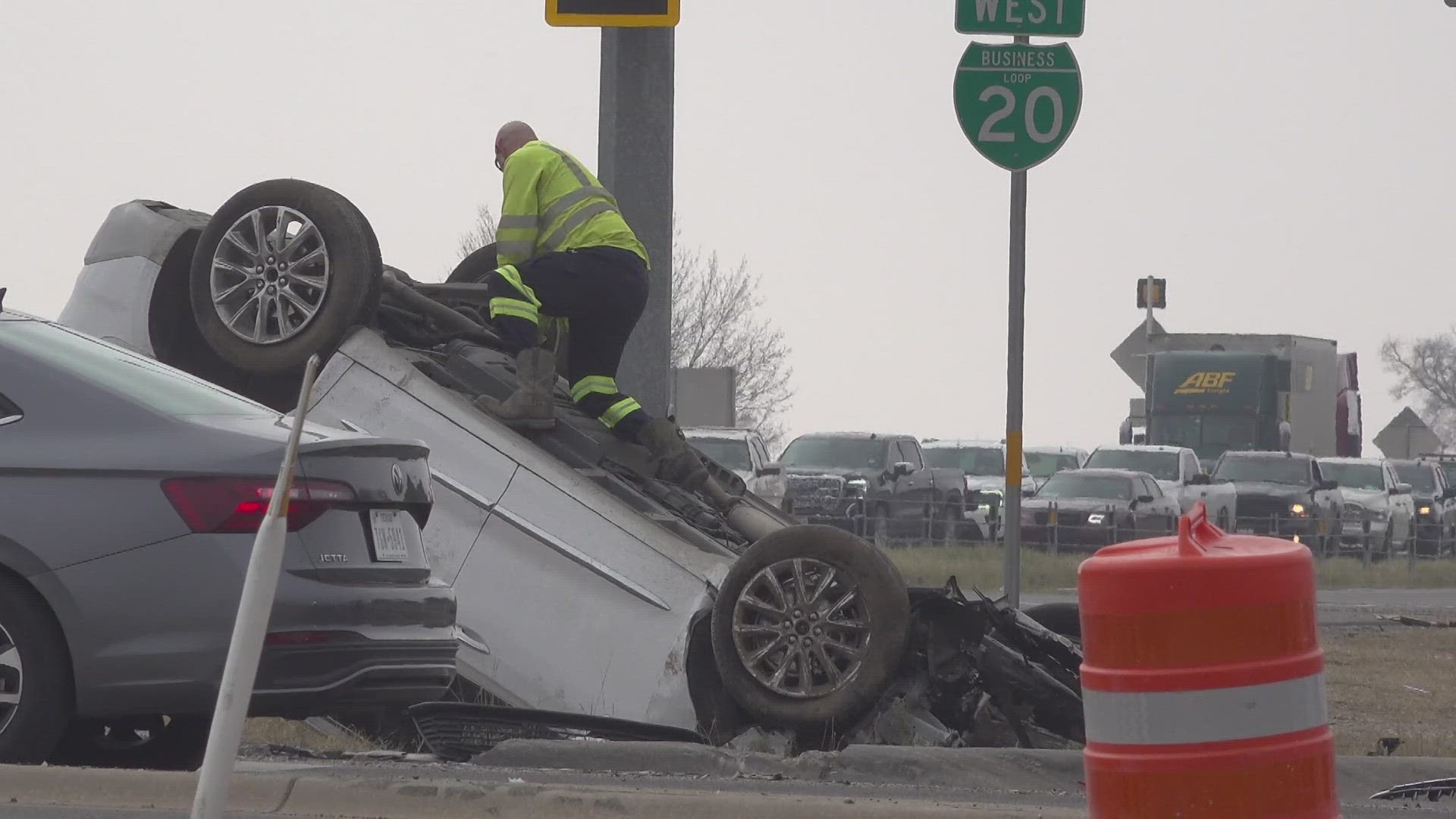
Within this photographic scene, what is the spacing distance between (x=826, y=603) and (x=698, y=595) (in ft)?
1.76

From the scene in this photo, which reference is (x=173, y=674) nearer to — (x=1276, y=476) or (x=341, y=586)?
(x=341, y=586)

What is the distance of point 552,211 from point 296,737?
233 centimetres

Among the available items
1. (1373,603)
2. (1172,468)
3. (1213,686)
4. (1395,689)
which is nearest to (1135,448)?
(1172,468)

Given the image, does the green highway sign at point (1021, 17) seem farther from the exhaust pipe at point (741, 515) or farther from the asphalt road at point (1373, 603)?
the asphalt road at point (1373, 603)

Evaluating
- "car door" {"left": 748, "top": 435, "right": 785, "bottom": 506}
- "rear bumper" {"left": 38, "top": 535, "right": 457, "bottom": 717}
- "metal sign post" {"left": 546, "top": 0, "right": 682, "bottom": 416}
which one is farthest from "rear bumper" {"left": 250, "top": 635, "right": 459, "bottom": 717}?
"car door" {"left": 748, "top": 435, "right": 785, "bottom": 506}

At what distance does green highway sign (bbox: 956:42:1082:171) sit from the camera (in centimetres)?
880

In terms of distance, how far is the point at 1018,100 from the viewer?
8820 mm

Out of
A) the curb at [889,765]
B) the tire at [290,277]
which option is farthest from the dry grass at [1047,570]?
the curb at [889,765]

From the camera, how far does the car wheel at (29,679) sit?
5.75 meters

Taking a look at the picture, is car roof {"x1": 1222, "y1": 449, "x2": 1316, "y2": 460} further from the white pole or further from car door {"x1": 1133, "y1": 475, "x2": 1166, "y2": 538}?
the white pole

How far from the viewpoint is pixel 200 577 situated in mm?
5777

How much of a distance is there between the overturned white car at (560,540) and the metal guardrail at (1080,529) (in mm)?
16191

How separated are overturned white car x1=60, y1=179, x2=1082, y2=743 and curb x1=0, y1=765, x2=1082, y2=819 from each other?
144 cm

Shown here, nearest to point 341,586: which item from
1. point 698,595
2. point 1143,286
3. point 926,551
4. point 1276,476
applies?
point 698,595
